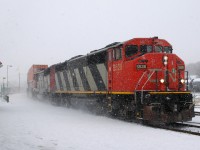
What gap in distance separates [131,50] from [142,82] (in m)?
1.64

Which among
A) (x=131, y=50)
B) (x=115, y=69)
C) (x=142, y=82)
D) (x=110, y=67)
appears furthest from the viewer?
(x=110, y=67)

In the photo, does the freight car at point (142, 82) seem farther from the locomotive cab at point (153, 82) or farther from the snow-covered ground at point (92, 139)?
the snow-covered ground at point (92, 139)

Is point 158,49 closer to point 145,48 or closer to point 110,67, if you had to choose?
point 145,48

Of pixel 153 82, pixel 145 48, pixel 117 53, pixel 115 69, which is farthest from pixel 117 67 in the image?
pixel 153 82

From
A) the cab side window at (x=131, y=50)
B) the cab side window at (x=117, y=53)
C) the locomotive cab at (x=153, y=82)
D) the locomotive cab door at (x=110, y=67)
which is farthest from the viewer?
the locomotive cab door at (x=110, y=67)

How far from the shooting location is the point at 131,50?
13.5 meters

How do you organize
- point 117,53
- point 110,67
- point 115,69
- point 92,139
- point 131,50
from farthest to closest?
point 110,67 → point 115,69 → point 117,53 → point 131,50 → point 92,139

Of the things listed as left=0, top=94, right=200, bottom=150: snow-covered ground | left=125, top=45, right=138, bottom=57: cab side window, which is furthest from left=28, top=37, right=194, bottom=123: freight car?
left=0, top=94, right=200, bottom=150: snow-covered ground

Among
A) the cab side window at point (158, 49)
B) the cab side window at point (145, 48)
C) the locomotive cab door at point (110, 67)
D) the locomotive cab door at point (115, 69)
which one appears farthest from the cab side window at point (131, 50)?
the locomotive cab door at point (110, 67)

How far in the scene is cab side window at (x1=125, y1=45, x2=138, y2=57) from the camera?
532 inches

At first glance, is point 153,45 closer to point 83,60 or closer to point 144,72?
point 144,72

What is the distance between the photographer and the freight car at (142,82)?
12.0m

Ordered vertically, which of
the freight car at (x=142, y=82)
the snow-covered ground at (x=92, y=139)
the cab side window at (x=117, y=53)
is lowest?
the snow-covered ground at (x=92, y=139)

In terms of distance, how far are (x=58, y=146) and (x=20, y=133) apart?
8.50 feet
